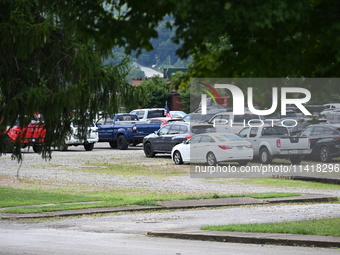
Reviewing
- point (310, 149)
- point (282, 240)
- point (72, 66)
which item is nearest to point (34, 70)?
point (72, 66)

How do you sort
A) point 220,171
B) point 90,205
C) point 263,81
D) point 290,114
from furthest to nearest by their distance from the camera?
1. point 290,114
2. point 220,171
3. point 90,205
4. point 263,81

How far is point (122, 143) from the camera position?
48.8 m

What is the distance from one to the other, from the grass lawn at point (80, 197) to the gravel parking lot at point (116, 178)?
1.23 m

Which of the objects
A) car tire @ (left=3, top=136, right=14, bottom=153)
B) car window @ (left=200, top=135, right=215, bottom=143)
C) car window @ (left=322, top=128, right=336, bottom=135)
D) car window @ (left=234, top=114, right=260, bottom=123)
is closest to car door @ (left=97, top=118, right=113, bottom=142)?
car window @ (left=234, top=114, right=260, bottom=123)

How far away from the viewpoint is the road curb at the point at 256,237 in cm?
1524

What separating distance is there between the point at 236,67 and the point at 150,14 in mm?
1069

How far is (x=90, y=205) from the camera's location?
22375 millimetres

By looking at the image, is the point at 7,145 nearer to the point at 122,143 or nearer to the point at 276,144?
the point at 276,144

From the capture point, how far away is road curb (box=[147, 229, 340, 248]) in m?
15.2

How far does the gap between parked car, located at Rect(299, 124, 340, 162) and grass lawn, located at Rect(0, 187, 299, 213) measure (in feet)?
35.5

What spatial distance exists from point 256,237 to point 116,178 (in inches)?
617

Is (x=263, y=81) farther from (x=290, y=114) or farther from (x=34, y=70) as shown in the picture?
(x=290, y=114)

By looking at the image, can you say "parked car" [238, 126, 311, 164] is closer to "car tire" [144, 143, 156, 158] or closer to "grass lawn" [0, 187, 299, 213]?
"car tire" [144, 143, 156, 158]

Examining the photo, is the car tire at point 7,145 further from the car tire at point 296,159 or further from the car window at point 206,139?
the car tire at point 296,159
